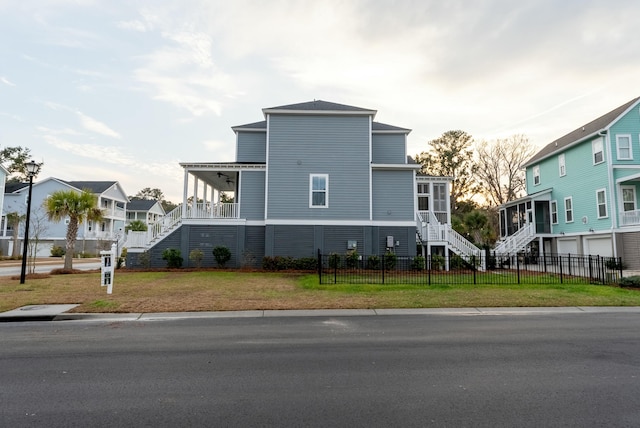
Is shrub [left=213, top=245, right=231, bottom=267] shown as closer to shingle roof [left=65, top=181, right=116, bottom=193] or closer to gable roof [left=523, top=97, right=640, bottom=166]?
gable roof [left=523, top=97, right=640, bottom=166]

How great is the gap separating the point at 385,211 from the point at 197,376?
54.6 ft

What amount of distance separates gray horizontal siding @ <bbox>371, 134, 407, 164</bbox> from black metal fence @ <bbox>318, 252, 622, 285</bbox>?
6.57 meters

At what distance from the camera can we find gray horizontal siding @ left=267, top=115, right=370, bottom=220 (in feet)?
65.0

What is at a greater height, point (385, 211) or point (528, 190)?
point (528, 190)

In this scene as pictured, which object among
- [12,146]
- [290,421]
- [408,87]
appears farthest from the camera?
[12,146]

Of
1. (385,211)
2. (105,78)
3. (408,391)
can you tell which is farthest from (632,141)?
(105,78)

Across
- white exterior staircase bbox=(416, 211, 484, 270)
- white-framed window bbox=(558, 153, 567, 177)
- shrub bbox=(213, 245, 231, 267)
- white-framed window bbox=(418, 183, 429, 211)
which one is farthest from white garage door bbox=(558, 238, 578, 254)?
shrub bbox=(213, 245, 231, 267)

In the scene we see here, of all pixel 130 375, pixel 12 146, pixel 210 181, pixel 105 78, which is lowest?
pixel 130 375

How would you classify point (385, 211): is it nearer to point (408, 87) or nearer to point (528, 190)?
point (408, 87)

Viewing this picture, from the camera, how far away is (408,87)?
1938 cm

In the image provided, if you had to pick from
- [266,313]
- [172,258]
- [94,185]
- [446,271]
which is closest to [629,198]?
[446,271]

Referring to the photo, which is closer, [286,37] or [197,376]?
[197,376]

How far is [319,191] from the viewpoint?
19.9 m

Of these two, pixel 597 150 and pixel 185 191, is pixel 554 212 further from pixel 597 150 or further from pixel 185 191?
pixel 185 191
